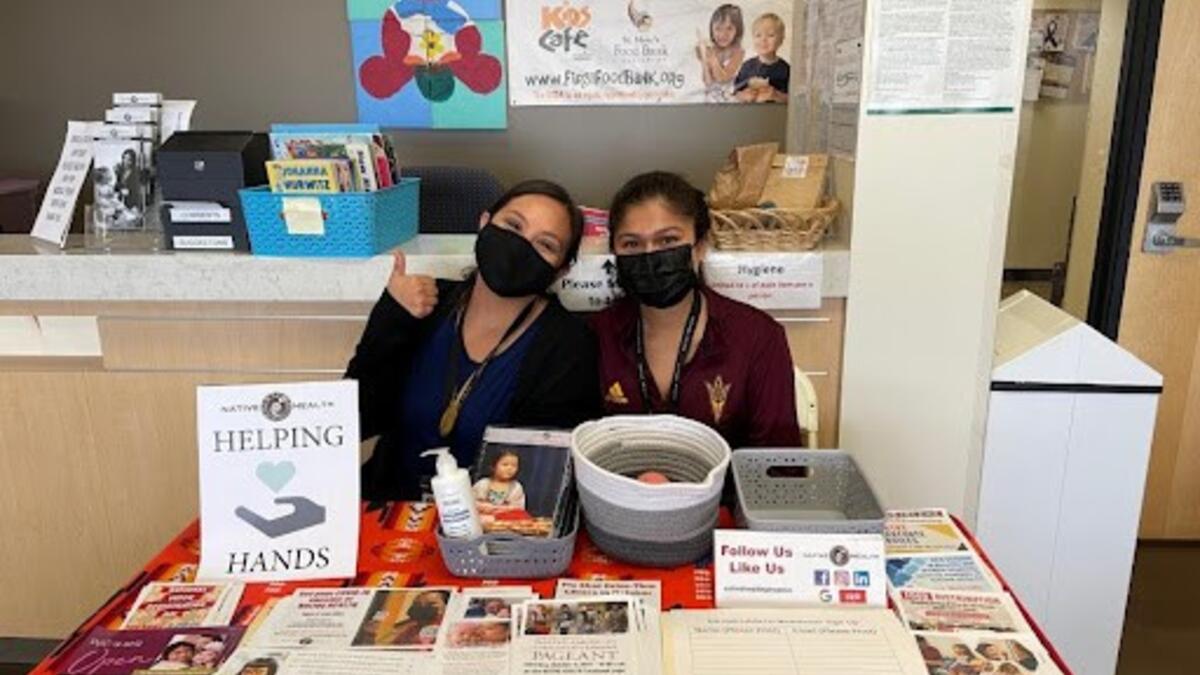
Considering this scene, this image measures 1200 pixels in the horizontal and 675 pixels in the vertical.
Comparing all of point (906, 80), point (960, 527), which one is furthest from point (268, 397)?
point (906, 80)

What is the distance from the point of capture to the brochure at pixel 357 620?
3.54ft

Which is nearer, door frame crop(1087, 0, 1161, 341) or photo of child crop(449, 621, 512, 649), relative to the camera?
photo of child crop(449, 621, 512, 649)

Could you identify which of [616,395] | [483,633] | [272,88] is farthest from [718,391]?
[272,88]

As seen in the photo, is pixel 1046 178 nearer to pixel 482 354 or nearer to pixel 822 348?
pixel 822 348

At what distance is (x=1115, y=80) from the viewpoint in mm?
2855

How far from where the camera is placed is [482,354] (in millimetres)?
1770

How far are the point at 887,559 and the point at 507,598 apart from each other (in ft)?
1.78

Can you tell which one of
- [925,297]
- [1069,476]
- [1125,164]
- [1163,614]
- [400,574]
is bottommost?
[1163,614]

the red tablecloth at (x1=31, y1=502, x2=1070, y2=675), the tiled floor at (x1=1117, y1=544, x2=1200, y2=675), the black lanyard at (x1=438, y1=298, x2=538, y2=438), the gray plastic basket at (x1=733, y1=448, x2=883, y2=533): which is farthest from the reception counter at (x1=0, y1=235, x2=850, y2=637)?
the tiled floor at (x1=1117, y1=544, x2=1200, y2=675)

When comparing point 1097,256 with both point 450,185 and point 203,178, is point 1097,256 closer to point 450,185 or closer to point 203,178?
point 450,185

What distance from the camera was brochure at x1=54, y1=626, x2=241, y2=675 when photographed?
104 cm

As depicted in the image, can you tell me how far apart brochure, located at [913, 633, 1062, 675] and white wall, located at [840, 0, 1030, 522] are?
0.86 meters

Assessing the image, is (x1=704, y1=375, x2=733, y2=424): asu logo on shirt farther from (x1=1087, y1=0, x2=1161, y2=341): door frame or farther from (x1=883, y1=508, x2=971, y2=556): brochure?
(x1=1087, y1=0, x2=1161, y2=341): door frame

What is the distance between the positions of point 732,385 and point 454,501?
742 mm
